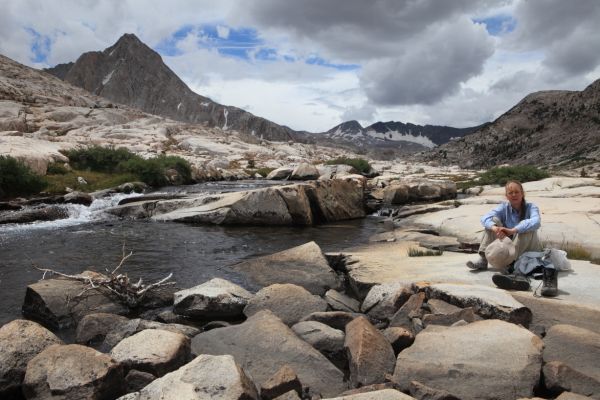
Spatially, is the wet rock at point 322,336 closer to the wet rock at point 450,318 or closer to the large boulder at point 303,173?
the wet rock at point 450,318

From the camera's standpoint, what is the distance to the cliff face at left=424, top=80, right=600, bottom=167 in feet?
465

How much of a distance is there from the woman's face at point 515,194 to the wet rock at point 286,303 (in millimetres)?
5379

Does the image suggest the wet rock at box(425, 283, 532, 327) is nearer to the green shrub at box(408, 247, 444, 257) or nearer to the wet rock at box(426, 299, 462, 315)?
the wet rock at box(426, 299, 462, 315)

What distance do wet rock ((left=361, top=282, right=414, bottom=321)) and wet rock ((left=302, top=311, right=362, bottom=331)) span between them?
0.98m

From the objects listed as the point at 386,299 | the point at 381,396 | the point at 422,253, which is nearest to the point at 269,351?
the point at 381,396

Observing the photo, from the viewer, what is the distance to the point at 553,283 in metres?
9.55

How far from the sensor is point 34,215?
2409 cm

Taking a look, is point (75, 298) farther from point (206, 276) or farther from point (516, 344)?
point (516, 344)

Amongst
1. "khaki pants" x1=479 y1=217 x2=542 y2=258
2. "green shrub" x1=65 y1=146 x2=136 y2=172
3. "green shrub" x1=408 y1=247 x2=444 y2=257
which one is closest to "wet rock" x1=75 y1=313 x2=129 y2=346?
"green shrub" x1=408 y1=247 x2=444 y2=257

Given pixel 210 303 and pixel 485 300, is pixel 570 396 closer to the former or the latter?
pixel 485 300

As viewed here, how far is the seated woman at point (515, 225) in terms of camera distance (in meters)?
10.4

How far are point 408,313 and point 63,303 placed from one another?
324 inches

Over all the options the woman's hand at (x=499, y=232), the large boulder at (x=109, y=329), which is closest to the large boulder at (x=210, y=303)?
the large boulder at (x=109, y=329)

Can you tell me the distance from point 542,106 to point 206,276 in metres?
211
